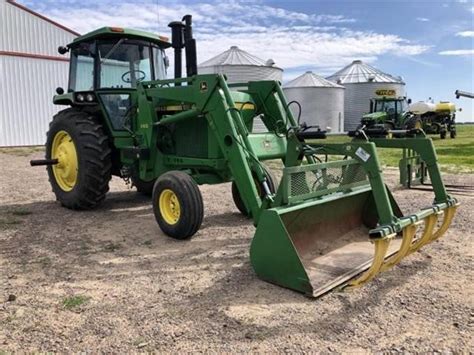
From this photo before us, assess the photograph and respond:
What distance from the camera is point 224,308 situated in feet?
10.6

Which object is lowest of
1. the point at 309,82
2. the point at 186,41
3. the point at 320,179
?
the point at 320,179

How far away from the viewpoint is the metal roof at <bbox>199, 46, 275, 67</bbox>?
1025 inches

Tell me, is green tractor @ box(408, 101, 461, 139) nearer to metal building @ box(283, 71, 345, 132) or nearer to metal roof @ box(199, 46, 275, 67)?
metal building @ box(283, 71, 345, 132)

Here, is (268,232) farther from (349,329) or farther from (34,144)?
(34,144)

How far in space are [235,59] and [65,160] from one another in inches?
816

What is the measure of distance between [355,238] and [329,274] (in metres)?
0.99

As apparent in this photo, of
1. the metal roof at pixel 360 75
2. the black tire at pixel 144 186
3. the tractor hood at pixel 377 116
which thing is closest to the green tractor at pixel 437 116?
the tractor hood at pixel 377 116

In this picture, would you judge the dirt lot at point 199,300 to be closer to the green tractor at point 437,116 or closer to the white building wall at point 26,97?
the white building wall at point 26,97

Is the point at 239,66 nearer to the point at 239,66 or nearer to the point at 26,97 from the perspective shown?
the point at 239,66

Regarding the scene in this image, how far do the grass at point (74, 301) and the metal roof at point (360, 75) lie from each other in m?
33.4

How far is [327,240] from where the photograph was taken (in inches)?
172

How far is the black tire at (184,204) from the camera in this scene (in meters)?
4.73

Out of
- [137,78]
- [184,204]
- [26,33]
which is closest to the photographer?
[184,204]

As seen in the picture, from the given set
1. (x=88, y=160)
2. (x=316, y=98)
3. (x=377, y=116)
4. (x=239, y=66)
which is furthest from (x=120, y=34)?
(x=316, y=98)
